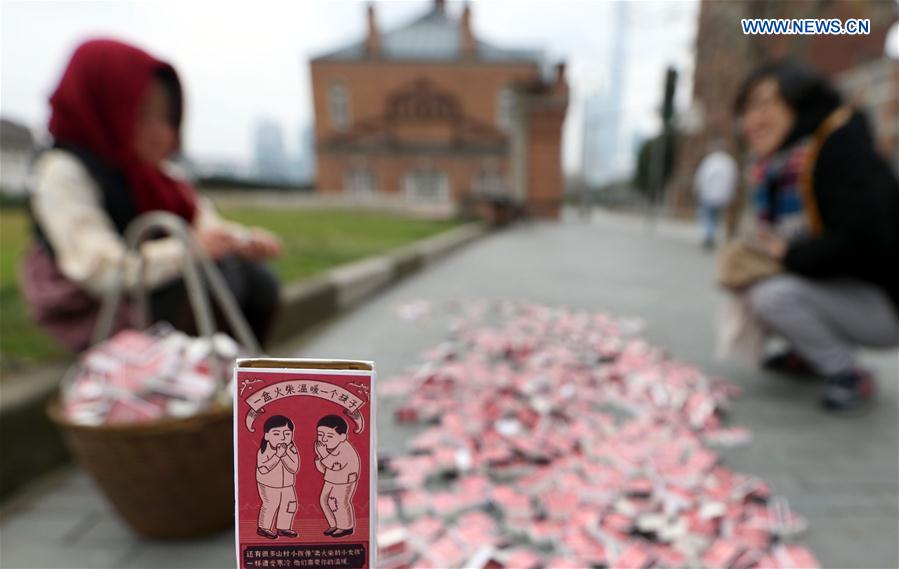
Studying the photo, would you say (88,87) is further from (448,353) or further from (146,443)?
(448,353)

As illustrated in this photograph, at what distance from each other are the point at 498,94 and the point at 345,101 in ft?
28.3

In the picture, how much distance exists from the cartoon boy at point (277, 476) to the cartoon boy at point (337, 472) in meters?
0.04

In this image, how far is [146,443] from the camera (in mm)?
1174

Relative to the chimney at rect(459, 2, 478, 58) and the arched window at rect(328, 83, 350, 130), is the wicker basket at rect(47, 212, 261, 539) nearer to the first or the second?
the arched window at rect(328, 83, 350, 130)

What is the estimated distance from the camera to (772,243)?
2.21 m

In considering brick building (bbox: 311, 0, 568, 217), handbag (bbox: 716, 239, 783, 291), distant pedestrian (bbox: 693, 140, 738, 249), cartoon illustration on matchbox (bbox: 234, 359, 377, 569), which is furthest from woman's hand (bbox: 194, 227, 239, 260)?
brick building (bbox: 311, 0, 568, 217)

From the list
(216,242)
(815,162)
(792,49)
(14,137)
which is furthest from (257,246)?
(792,49)

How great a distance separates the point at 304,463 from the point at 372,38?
104 ft

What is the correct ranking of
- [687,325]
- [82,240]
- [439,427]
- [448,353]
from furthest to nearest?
[687,325] < [448,353] < [439,427] < [82,240]

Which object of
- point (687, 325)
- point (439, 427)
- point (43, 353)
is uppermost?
point (43, 353)

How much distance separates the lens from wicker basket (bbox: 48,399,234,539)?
1.17m

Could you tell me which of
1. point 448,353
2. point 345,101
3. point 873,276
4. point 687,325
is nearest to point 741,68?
point 687,325

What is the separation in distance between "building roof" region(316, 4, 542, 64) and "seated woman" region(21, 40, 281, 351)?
94.1ft

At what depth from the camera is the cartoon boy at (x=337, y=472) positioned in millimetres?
624
